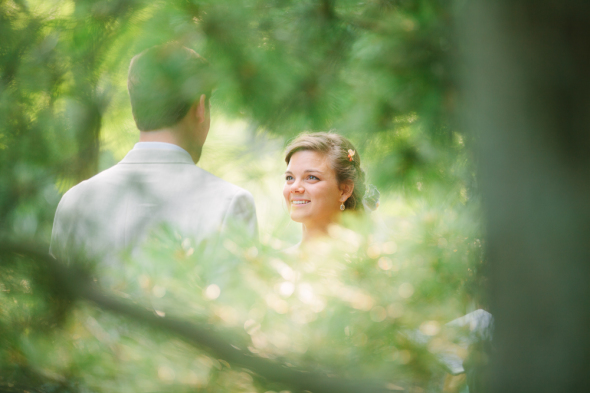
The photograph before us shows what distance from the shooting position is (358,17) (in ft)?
2.59

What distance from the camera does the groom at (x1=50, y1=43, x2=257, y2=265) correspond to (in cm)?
61

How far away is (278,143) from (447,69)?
0.52m

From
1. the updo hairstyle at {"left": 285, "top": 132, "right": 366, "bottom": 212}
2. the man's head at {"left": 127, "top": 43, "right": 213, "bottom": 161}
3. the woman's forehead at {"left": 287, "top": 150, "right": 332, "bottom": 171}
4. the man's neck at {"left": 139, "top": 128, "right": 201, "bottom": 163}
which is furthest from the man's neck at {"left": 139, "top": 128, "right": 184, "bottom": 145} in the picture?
the woman's forehead at {"left": 287, "top": 150, "right": 332, "bottom": 171}

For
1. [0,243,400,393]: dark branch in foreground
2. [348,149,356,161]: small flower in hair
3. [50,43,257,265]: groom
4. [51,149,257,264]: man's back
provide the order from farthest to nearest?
1. [348,149,356,161]: small flower in hair
2. [51,149,257,264]: man's back
3. [50,43,257,265]: groom
4. [0,243,400,393]: dark branch in foreground

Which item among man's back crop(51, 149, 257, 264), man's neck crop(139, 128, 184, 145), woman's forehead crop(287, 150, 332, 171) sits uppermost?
woman's forehead crop(287, 150, 332, 171)

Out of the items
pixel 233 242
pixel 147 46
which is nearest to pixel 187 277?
pixel 233 242

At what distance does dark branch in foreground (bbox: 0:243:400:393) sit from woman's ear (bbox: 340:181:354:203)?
183 centimetres

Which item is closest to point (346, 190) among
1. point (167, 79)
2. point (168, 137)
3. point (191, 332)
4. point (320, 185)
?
A: point (320, 185)

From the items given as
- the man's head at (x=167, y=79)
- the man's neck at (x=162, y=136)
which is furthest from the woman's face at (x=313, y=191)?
the man's head at (x=167, y=79)

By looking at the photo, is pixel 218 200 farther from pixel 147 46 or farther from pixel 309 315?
pixel 309 315

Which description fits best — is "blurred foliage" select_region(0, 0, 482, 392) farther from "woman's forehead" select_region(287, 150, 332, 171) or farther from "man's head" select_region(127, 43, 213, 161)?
"woman's forehead" select_region(287, 150, 332, 171)

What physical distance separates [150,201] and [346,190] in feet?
5.01

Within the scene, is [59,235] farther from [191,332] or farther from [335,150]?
Result: [335,150]

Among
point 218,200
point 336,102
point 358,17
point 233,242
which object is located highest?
point 358,17
